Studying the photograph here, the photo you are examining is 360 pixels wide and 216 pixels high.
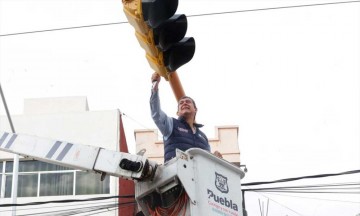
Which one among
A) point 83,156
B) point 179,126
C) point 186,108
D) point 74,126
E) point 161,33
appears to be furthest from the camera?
point 74,126

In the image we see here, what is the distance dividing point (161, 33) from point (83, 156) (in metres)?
1.47

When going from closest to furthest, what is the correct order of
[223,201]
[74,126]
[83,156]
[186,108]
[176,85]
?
[223,201]
[83,156]
[176,85]
[186,108]
[74,126]

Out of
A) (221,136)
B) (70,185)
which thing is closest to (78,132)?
(70,185)

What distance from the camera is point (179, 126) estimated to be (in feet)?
24.4

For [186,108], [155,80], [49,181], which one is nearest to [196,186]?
[155,80]

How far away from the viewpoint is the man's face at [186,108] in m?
7.54

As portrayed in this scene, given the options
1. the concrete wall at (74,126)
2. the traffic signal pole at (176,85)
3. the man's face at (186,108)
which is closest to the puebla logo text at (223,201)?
the traffic signal pole at (176,85)

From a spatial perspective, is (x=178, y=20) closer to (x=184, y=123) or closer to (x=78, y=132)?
(x=184, y=123)

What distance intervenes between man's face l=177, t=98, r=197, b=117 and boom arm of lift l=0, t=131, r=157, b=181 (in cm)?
127

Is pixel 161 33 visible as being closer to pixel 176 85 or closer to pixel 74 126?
pixel 176 85

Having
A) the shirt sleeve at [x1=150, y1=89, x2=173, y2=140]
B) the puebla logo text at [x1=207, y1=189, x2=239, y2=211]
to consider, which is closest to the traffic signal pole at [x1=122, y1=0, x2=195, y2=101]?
the shirt sleeve at [x1=150, y1=89, x2=173, y2=140]

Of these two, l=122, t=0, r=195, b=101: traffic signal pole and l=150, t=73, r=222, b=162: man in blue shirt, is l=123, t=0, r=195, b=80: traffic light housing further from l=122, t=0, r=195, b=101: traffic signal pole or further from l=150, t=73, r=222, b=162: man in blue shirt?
l=150, t=73, r=222, b=162: man in blue shirt

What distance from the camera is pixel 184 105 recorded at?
757 centimetres

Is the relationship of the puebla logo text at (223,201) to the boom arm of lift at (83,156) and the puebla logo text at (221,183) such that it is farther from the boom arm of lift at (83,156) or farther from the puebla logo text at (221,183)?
the boom arm of lift at (83,156)
